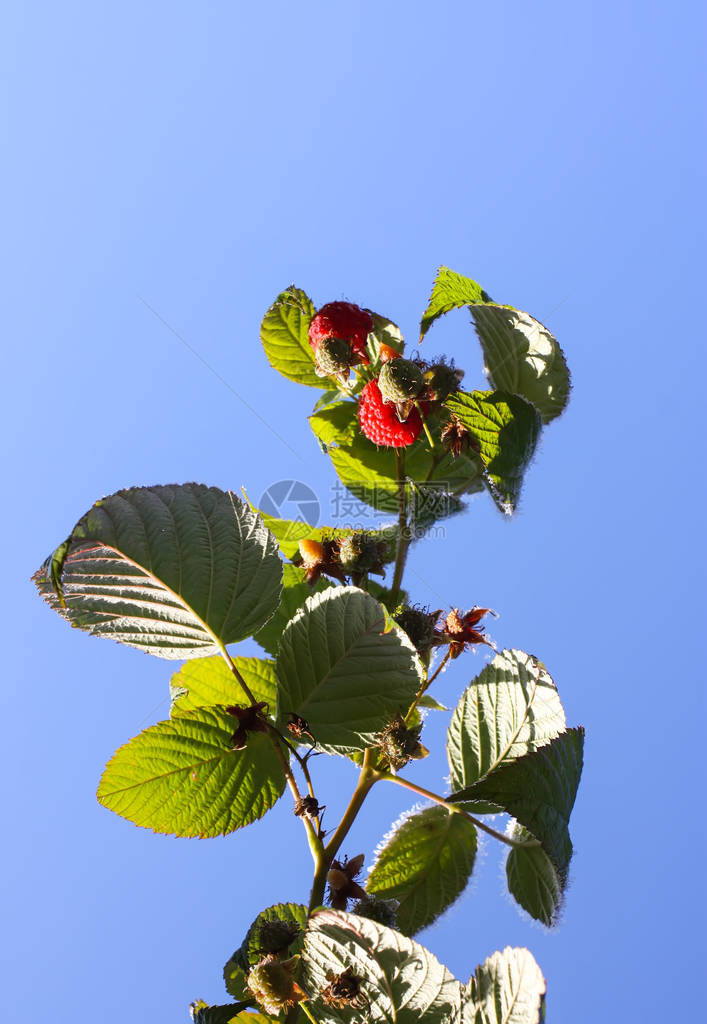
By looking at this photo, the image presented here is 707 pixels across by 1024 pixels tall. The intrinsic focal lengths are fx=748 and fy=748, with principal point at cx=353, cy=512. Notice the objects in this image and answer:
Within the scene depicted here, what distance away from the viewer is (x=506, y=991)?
94 centimetres

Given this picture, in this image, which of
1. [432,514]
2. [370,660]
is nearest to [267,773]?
[370,660]

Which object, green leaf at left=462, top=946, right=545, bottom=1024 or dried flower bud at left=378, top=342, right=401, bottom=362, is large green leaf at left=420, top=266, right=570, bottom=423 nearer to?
dried flower bud at left=378, top=342, right=401, bottom=362

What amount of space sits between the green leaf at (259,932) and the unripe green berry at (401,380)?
35.1 inches

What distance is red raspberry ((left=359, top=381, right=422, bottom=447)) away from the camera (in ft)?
4.67

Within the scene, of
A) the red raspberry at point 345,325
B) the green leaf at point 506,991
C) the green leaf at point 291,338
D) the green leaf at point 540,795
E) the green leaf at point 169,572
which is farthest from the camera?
the green leaf at point 291,338

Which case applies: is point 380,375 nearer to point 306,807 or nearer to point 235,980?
point 306,807

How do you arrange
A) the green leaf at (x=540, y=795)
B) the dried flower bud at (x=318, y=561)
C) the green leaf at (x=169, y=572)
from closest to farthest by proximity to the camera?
the green leaf at (x=540, y=795), the green leaf at (x=169, y=572), the dried flower bud at (x=318, y=561)

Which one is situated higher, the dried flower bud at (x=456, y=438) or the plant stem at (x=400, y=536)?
the dried flower bud at (x=456, y=438)

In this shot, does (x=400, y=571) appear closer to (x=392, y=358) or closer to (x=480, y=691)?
(x=480, y=691)

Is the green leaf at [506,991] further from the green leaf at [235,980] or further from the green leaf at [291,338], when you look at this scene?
the green leaf at [291,338]

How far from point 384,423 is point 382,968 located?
89cm

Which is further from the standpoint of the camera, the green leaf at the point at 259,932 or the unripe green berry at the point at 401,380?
the unripe green berry at the point at 401,380

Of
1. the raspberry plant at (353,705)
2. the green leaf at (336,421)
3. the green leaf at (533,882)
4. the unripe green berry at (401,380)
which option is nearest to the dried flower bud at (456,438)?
the raspberry plant at (353,705)

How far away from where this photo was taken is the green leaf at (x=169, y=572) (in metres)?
1.12
